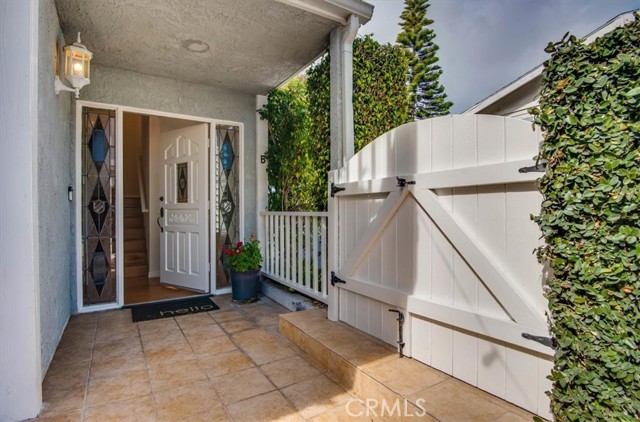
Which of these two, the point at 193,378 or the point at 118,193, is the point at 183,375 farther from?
the point at 118,193

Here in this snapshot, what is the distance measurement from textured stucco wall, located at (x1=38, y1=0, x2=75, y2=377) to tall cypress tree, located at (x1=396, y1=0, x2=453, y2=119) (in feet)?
32.1

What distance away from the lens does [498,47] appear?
8.36m

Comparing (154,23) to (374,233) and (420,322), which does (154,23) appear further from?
(420,322)

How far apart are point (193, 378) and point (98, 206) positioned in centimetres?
245

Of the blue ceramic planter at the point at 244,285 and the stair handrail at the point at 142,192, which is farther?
the stair handrail at the point at 142,192

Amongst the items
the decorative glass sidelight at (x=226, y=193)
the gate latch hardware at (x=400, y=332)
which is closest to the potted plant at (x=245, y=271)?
the decorative glass sidelight at (x=226, y=193)

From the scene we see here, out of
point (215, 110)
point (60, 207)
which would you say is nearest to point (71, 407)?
point (60, 207)

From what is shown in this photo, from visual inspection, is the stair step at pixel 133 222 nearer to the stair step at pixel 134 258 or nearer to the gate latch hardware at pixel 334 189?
the stair step at pixel 134 258

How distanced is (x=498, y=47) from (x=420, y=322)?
892 cm

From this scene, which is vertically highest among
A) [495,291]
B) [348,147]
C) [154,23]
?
[154,23]

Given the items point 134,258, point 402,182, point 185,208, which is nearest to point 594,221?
point 402,182

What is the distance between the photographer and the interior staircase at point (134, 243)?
5.46 m

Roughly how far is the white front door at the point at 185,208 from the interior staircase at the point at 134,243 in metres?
1.09

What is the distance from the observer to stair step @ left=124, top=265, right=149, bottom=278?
5383 mm
